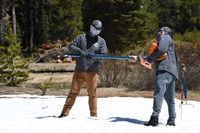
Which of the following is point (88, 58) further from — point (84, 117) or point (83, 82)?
point (84, 117)

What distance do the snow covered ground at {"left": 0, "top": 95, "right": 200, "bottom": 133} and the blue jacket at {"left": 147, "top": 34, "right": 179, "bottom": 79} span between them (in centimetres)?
104

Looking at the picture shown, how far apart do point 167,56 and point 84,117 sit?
214 centimetres

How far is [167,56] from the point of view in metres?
7.94

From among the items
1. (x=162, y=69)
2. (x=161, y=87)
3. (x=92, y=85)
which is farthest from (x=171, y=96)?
(x=92, y=85)

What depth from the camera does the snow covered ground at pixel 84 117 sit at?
7930mm

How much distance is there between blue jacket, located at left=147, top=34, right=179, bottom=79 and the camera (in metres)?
7.81

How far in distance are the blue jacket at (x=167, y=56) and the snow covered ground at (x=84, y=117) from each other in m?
1.04

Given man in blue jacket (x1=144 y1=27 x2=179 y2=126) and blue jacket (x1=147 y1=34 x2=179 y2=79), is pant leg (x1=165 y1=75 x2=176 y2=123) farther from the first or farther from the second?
blue jacket (x1=147 y1=34 x2=179 y2=79)

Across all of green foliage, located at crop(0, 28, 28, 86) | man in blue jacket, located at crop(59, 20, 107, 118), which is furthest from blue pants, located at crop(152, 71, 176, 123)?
green foliage, located at crop(0, 28, 28, 86)

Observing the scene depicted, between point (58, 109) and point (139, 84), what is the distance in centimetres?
547

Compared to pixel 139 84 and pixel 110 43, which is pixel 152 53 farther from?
pixel 110 43

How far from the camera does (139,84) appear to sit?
15.9 metres

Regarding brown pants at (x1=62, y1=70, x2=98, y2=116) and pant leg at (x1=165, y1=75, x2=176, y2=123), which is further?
brown pants at (x1=62, y1=70, x2=98, y2=116)

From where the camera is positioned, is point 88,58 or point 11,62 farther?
point 11,62
